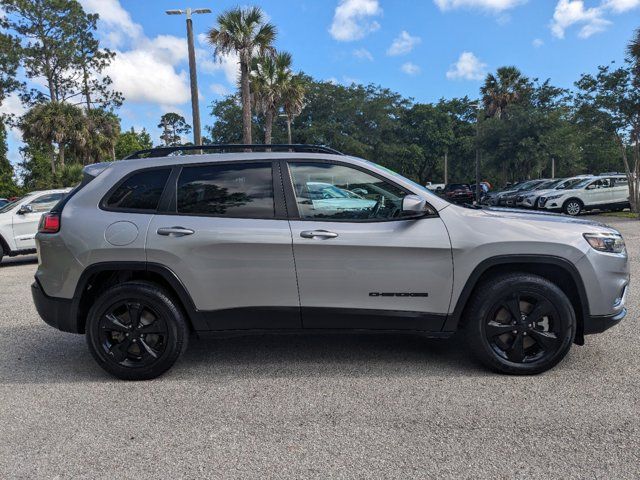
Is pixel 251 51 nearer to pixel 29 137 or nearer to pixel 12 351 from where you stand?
pixel 29 137

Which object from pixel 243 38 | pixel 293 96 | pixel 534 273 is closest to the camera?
pixel 534 273

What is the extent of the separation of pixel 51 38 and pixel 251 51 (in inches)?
954

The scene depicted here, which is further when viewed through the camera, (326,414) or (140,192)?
(140,192)

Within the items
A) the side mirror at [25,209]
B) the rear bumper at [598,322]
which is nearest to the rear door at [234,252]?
the rear bumper at [598,322]

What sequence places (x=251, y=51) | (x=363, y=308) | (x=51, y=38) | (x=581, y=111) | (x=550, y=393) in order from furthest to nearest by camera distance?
(x=51, y=38), (x=251, y=51), (x=581, y=111), (x=363, y=308), (x=550, y=393)

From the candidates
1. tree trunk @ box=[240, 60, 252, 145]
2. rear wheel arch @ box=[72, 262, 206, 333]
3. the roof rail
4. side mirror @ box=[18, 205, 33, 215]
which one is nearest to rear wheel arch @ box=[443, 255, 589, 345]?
the roof rail

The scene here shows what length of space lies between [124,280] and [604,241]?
3.74 m

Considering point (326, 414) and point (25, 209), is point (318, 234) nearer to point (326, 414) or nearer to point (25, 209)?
point (326, 414)

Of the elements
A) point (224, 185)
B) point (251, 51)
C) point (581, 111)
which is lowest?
point (224, 185)

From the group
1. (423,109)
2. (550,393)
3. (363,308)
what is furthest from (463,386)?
(423,109)

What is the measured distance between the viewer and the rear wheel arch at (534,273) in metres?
3.57

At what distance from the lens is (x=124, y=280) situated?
12.9ft

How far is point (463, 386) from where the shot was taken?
139 inches

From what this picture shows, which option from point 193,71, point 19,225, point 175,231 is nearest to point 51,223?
point 175,231
